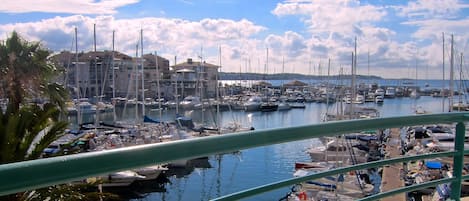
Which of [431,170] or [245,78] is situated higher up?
[245,78]

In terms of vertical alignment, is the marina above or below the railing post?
below

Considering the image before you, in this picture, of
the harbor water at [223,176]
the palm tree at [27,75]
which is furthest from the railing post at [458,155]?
the harbor water at [223,176]

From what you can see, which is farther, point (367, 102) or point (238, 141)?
point (367, 102)

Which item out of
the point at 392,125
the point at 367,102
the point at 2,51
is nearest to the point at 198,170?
the point at 2,51

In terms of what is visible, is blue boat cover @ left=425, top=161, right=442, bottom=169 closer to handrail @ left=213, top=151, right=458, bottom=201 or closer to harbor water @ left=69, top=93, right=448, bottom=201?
harbor water @ left=69, top=93, right=448, bottom=201

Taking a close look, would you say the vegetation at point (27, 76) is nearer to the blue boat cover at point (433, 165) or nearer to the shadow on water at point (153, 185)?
the shadow on water at point (153, 185)

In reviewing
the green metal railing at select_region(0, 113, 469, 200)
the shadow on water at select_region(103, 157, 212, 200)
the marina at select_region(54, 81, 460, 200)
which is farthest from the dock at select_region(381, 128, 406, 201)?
the green metal railing at select_region(0, 113, 469, 200)

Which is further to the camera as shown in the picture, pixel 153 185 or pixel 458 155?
pixel 153 185

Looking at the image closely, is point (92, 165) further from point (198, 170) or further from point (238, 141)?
point (198, 170)

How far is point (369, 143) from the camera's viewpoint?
41062 millimetres

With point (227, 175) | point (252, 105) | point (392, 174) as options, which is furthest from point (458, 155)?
point (252, 105)

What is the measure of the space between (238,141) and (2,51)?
16276 mm

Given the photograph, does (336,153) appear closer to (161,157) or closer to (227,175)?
(227,175)

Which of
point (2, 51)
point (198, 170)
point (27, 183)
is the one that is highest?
point (2, 51)
